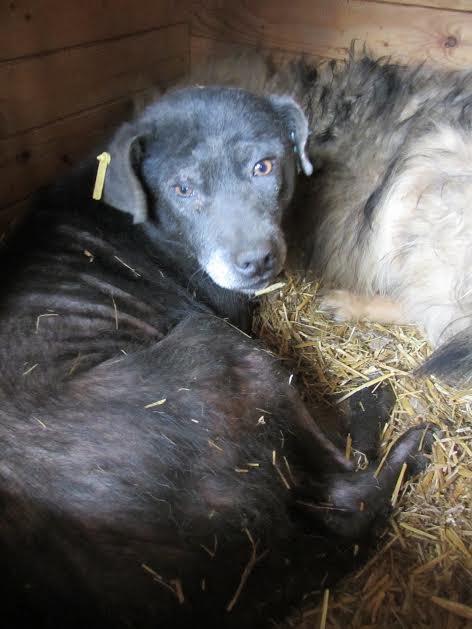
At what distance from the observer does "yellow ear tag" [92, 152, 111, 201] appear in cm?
213

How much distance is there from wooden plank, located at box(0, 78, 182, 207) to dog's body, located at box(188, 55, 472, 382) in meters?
0.82

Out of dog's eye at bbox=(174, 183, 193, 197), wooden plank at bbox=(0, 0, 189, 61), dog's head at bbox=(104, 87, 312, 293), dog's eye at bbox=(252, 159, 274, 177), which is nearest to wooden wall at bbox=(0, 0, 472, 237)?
wooden plank at bbox=(0, 0, 189, 61)

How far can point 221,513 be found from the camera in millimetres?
1596

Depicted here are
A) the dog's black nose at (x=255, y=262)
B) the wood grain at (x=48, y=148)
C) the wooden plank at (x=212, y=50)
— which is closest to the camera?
the dog's black nose at (x=255, y=262)

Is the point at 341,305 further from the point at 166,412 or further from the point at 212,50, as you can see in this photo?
the point at 212,50

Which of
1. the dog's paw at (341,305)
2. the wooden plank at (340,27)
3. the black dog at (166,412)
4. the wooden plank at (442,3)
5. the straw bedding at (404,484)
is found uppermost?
the wooden plank at (442,3)

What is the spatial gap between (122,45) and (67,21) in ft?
1.38

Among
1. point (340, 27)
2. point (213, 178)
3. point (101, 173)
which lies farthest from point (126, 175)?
point (340, 27)

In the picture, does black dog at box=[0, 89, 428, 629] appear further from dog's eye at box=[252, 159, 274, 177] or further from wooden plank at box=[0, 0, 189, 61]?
wooden plank at box=[0, 0, 189, 61]

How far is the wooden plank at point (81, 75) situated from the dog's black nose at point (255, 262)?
1.34 metres

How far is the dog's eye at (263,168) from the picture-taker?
221cm

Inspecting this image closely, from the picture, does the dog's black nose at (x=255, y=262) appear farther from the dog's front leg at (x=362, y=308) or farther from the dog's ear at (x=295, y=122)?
the dog's front leg at (x=362, y=308)

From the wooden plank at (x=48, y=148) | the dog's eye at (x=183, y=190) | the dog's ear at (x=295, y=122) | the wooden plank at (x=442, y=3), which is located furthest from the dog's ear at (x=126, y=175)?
the wooden plank at (x=442, y=3)

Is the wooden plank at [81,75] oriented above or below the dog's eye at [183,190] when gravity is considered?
above
